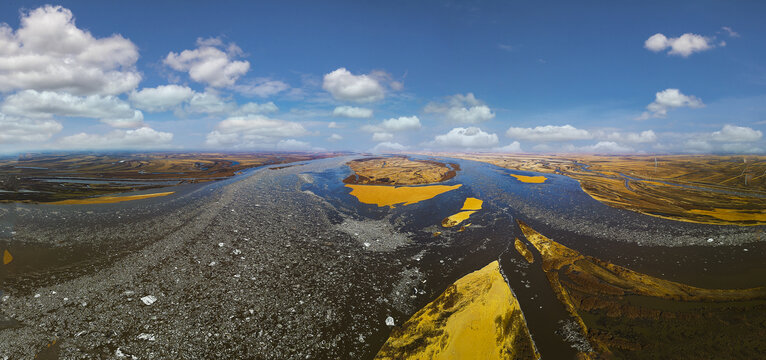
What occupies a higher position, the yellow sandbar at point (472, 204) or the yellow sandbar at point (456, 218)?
the yellow sandbar at point (472, 204)

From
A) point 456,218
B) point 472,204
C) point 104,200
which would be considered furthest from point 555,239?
point 104,200

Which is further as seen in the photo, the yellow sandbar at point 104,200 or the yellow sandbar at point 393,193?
the yellow sandbar at point 393,193

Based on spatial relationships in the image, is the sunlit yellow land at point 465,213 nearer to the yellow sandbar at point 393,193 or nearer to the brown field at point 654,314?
the yellow sandbar at point 393,193

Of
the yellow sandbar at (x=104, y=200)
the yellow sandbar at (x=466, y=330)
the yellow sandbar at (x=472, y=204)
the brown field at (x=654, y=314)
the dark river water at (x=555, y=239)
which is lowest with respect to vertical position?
the yellow sandbar at (x=466, y=330)

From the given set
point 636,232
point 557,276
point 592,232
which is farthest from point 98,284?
point 636,232

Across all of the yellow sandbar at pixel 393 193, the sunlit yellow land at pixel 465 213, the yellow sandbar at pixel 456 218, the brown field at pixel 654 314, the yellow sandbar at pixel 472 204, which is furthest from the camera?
the yellow sandbar at pixel 393 193

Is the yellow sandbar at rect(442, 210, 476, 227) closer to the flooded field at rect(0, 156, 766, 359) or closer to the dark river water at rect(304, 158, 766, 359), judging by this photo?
the flooded field at rect(0, 156, 766, 359)

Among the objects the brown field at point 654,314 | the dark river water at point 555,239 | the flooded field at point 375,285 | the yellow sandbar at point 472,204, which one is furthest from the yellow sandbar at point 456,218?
the brown field at point 654,314

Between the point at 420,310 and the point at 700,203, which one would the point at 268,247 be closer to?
the point at 420,310
